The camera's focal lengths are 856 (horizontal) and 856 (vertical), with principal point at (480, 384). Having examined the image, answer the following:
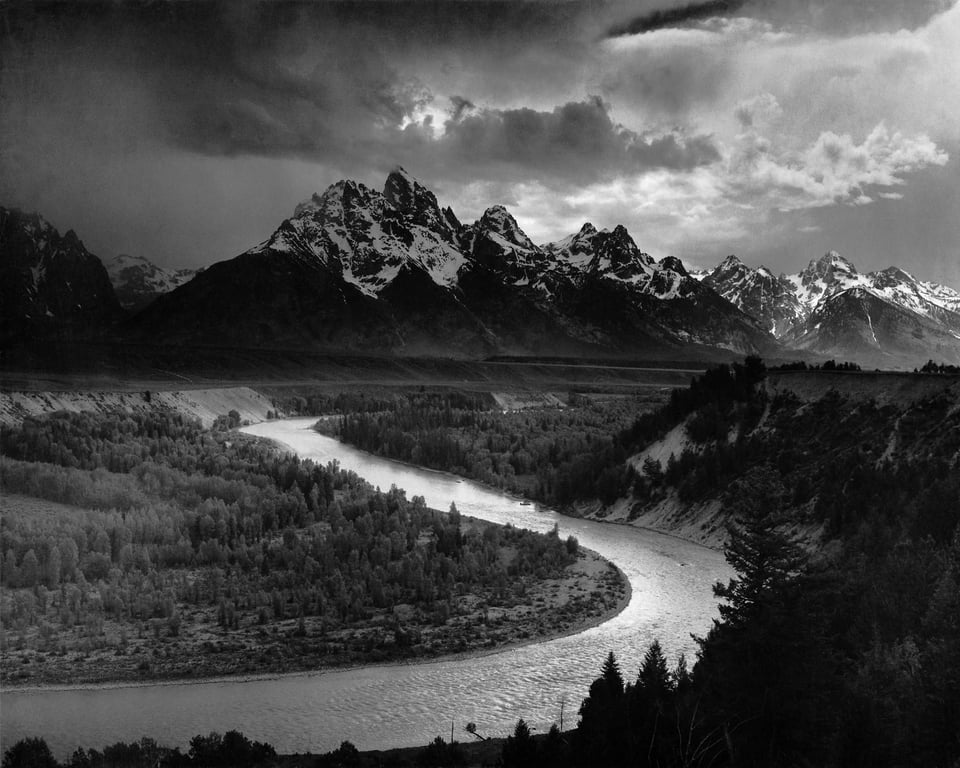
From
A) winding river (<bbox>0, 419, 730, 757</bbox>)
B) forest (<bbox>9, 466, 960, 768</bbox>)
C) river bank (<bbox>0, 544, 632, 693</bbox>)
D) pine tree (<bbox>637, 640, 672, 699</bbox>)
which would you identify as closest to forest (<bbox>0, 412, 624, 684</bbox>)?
river bank (<bbox>0, 544, 632, 693</bbox>)

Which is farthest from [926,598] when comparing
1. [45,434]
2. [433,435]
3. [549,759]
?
[433,435]

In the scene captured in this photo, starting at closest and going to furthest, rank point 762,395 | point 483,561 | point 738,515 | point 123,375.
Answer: point 483,561
point 738,515
point 762,395
point 123,375

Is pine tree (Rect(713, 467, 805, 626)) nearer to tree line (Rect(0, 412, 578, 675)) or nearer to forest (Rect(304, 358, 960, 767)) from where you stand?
forest (Rect(304, 358, 960, 767))

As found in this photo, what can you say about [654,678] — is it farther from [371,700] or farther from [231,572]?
[231,572]

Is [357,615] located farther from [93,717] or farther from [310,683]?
[93,717]

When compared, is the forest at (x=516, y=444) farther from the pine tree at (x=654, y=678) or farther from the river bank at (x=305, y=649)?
the pine tree at (x=654, y=678)

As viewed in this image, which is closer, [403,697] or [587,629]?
[403,697]

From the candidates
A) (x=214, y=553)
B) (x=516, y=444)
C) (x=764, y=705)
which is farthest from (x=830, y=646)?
(x=516, y=444)
